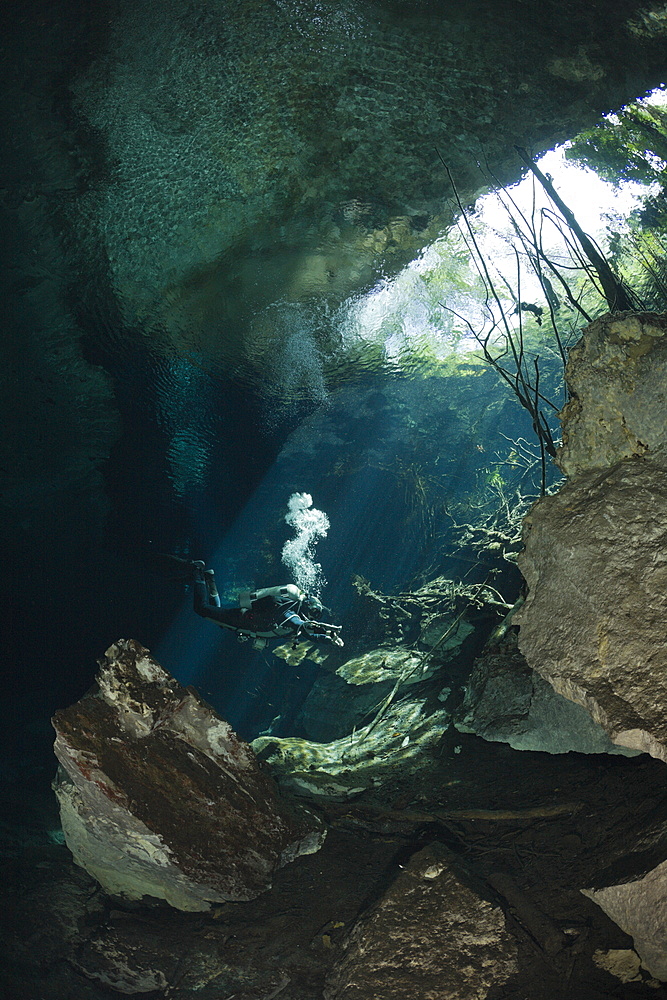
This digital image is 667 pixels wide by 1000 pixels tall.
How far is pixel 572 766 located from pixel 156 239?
578cm

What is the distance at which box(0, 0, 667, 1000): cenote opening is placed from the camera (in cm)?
221

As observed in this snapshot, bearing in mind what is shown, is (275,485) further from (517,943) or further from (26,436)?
(517,943)

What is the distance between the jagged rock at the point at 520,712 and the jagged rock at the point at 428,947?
1.29 metres

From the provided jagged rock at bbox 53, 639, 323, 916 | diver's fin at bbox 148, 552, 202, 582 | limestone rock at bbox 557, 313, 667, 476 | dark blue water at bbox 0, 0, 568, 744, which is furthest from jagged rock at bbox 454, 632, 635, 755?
diver's fin at bbox 148, 552, 202, 582

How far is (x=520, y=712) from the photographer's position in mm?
3748

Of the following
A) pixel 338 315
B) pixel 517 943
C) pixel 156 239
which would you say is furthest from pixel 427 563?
pixel 517 943

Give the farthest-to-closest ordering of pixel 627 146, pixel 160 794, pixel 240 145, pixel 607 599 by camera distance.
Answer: pixel 627 146, pixel 240 145, pixel 160 794, pixel 607 599

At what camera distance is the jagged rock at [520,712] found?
10.5ft

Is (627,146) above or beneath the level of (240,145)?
above

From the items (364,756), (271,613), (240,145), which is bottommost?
(364,756)

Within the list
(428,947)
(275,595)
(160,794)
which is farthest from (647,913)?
(275,595)

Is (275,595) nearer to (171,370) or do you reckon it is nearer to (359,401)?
(359,401)

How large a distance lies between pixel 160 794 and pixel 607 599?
2.60 meters

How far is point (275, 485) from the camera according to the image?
13000 millimetres
